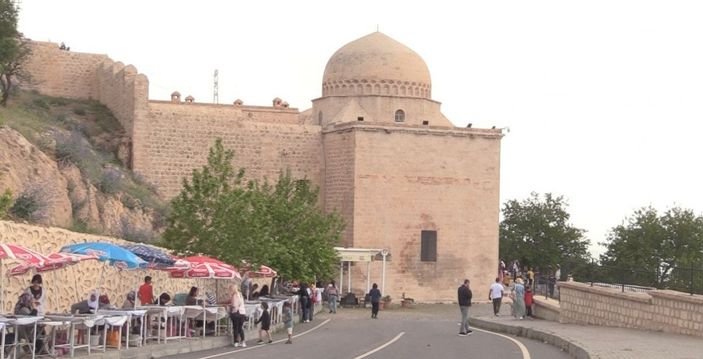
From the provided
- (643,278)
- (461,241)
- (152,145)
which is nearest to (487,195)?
(461,241)

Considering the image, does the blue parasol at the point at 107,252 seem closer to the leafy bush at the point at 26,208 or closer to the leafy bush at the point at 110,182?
the leafy bush at the point at 26,208

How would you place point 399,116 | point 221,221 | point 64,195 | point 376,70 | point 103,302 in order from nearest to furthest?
1. point 103,302
2. point 221,221
3. point 64,195
4. point 376,70
5. point 399,116

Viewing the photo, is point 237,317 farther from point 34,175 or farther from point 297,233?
point 297,233

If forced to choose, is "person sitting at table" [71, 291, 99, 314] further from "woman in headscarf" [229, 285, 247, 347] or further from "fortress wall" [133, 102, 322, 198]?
"fortress wall" [133, 102, 322, 198]

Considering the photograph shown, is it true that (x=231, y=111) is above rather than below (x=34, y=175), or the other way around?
above

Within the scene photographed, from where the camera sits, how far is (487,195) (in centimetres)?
5009

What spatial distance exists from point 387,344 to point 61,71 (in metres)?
31.9

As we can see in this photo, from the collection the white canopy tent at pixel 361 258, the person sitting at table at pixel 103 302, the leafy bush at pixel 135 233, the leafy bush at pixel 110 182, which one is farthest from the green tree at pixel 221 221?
the white canopy tent at pixel 361 258

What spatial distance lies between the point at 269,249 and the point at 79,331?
12358 millimetres

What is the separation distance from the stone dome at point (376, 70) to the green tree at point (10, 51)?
12718 mm

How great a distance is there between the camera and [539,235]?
6925cm

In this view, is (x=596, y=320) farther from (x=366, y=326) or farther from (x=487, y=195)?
(x=487, y=195)

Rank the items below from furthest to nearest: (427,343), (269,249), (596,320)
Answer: (269,249) < (596,320) < (427,343)

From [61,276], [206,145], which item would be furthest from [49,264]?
[206,145]
